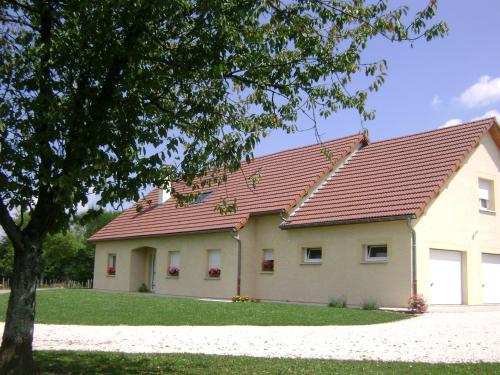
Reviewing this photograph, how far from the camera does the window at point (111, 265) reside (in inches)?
1201

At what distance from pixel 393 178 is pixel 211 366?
1411cm

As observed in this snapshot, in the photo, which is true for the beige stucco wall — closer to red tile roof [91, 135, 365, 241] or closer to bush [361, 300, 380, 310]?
bush [361, 300, 380, 310]

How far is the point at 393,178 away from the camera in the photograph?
2064 cm

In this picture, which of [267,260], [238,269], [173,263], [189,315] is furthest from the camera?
[173,263]

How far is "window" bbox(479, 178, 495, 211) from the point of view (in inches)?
855

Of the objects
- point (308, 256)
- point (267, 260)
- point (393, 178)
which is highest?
point (393, 178)

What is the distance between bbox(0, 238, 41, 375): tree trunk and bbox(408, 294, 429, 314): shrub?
12.4m

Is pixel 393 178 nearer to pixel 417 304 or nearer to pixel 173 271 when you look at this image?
pixel 417 304

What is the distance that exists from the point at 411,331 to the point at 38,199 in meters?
8.37

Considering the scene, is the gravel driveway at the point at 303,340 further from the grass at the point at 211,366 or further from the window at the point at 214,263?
the window at the point at 214,263

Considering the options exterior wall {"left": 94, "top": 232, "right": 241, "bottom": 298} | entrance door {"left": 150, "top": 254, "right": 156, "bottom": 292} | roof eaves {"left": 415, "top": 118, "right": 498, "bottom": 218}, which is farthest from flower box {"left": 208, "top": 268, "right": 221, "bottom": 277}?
roof eaves {"left": 415, "top": 118, "right": 498, "bottom": 218}

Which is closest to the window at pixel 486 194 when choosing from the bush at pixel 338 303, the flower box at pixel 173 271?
the bush at pixel 338 303

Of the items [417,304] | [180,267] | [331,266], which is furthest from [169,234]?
[417,304]

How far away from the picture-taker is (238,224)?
22.2 meters
